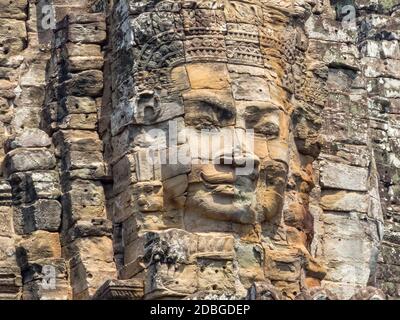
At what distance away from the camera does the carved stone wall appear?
154 ft

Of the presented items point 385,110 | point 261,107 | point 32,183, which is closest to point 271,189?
point 261,107

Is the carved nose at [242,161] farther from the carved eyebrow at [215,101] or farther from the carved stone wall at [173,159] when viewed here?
the carved eyebrow at [215,101]

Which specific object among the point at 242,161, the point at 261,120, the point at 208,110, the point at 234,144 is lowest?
the point at 242,161

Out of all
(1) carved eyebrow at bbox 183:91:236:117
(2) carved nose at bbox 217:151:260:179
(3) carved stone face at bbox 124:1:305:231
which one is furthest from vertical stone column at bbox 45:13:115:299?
(2) carved nose at bbox 217:151:260:179

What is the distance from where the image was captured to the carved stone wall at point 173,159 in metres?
47.0

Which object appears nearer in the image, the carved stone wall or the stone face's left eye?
the carved stone wall

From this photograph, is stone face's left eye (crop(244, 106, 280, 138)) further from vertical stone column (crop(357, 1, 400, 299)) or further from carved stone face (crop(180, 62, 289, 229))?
vertical stone column (crop(357, 1, 400, 299))

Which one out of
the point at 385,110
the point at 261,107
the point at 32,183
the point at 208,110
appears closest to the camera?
the point at 208,110

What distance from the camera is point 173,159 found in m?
47.1

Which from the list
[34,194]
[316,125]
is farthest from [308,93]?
[34,194]

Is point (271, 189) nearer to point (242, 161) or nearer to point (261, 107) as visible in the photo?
point (242, 161)

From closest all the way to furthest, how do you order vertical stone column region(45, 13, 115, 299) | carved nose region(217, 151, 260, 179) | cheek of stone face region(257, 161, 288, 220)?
carved nose region(217, 151, 260, 179), cheek of stone face region(257, 161, 288, 220), vertical stone column region(45, 13, 115, 299)

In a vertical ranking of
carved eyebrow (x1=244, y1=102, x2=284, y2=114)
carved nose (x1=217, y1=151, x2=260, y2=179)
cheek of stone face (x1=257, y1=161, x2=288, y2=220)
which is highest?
carved eyebrow (x1=244, y1=102, x2=284, y2=114)

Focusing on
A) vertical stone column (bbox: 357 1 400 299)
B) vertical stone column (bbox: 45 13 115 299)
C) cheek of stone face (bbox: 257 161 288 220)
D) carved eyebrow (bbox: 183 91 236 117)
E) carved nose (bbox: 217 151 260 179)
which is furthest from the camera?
vertical stone column (bbox: 357 1 400 299)
